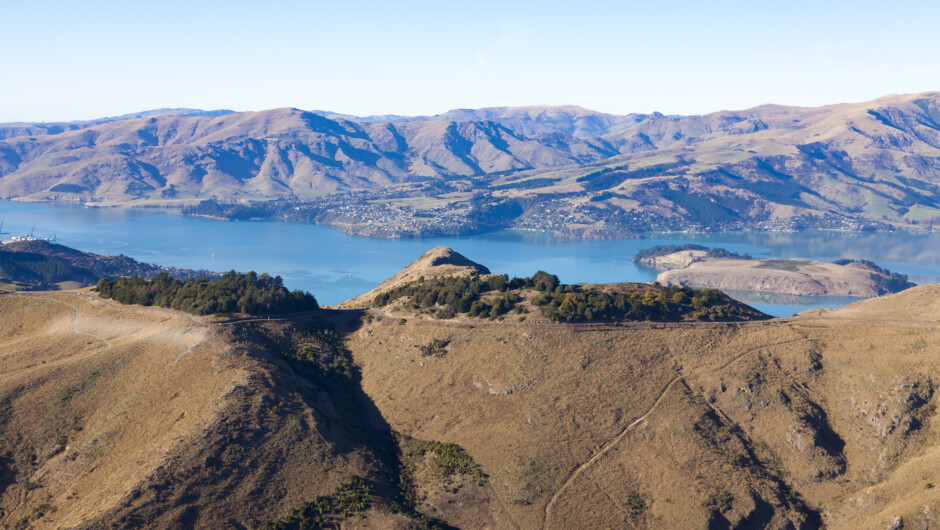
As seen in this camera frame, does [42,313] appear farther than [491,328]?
Yes

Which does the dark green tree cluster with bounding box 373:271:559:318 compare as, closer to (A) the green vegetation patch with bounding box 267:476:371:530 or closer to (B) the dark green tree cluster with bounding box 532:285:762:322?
(B) the dark green tree cluster with bounding box 532:285:762:322

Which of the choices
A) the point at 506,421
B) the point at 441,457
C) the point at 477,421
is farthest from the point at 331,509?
the point at 506,421

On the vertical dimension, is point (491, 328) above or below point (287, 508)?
above

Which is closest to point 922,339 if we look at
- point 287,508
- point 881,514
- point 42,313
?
point 881,514

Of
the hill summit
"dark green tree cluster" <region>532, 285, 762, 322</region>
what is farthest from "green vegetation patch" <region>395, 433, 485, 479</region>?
the hill summit

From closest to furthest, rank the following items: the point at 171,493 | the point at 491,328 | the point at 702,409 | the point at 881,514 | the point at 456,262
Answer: the point at 171,493, the point at 881,514, the point at 702,409, the point at 491,328, the point at 456,262

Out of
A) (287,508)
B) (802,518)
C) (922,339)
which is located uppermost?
(922,339)

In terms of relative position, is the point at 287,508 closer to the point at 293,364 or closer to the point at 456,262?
the point at 293,364
